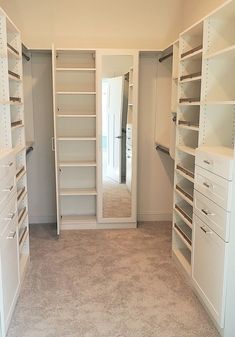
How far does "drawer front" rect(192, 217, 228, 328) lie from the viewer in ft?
7.11

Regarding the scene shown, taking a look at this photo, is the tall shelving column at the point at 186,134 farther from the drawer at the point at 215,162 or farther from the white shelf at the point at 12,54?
the white shelf at the point at 12,54

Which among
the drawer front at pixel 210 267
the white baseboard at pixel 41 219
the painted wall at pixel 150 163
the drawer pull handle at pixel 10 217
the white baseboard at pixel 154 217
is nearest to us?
the drawer front at pixel 210 267

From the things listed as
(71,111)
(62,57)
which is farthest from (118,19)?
(71,111)

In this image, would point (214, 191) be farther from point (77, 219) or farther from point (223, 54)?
point (77, 219)

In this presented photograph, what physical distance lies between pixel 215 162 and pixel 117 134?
79.1 inches

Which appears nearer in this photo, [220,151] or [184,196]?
[220,151]

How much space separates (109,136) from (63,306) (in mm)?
2061

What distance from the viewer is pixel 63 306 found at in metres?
2.58

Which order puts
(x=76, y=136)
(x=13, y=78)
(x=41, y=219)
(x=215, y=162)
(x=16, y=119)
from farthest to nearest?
1. (x=41, y=219)
2. (x=76, y=136)
3. (x=16, y=119)
4. (x=13, y=78)
5. (x=215, y=162)

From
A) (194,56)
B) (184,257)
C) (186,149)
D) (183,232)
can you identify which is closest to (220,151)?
(186,149)

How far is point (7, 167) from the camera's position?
2291 mm

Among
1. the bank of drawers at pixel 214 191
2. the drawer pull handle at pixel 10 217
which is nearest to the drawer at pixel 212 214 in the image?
the bank of drawers at pixel 214 191

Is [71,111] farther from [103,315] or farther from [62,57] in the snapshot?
[103,315]

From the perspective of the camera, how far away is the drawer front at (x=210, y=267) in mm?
2166
